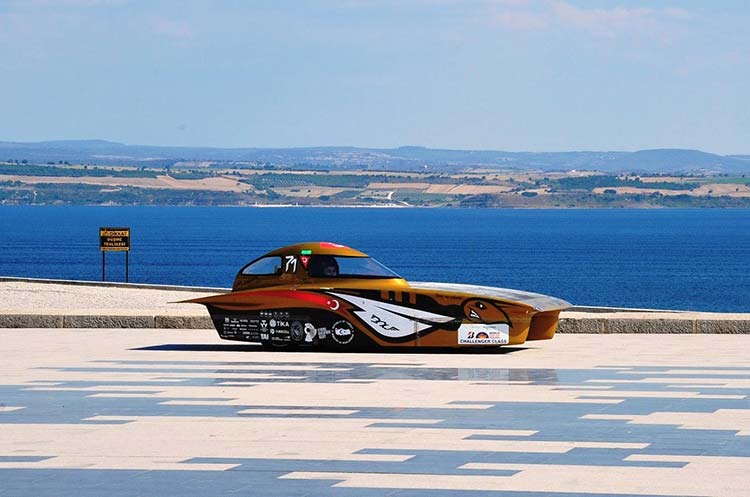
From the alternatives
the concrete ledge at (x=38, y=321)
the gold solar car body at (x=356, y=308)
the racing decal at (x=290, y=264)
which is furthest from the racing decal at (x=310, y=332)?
the concrete ledge at (x=38, y=321)

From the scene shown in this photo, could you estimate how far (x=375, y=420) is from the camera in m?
13.1

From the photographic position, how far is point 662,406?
1396cm

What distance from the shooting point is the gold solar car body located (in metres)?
18.7

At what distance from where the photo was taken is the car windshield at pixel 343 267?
19.2 meters

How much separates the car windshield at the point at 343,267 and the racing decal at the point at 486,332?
3.76 ft

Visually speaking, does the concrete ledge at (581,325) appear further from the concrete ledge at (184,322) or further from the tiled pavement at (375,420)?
the concrete ledge at (184,322)

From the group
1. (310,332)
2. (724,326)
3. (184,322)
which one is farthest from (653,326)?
(184,322)

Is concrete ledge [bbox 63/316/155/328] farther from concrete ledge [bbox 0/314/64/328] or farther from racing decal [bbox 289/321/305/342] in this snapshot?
racing decal [bbox 289/321/305/342]

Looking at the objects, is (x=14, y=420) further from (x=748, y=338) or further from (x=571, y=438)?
(x=748, y=338)

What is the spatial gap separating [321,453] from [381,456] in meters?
0.45

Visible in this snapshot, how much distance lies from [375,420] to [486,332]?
576cm

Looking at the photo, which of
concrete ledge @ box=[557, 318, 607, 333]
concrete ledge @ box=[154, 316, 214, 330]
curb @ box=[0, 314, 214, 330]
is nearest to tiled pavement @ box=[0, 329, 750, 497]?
concrete ledge @ box=[557, 318, 607, 333]

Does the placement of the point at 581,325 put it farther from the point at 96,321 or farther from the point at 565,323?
the point at 96,321

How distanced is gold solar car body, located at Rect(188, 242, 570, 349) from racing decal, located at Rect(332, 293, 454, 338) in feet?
0.04
